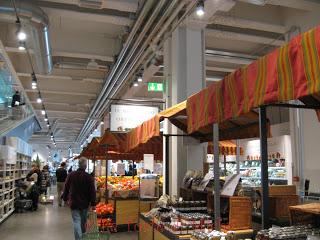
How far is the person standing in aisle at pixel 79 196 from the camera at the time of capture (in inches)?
264

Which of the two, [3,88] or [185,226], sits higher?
[3,88]

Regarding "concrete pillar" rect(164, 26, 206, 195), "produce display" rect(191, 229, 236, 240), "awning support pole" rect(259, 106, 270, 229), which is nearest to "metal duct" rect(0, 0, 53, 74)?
"concrete pillar" rect(164, 26, 206, 195)

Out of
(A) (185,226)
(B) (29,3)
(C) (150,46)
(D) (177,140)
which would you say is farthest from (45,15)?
(A) (185,226)

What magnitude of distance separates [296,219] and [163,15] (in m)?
4.47

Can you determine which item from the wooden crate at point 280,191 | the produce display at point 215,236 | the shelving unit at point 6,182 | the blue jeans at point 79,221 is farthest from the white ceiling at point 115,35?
the produce display at point 215,236

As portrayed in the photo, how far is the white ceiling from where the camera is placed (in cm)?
756

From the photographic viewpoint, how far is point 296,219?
3.43 m

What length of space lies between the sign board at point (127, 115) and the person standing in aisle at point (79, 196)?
3.81 metres

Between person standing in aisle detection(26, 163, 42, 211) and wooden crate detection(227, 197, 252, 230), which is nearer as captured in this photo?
wooden crate detection(227, 197, 252, 230)

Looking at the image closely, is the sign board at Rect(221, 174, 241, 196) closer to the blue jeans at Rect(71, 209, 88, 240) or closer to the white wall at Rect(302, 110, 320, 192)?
the white wall at Rect(302, 110, 320, 192)

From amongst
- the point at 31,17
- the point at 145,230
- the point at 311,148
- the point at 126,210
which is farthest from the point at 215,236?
the point at 126,210

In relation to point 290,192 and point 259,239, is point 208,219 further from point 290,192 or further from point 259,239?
point 259,239

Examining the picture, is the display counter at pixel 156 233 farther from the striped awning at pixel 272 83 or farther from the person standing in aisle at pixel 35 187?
the person standing in aisle at pixel 35 187

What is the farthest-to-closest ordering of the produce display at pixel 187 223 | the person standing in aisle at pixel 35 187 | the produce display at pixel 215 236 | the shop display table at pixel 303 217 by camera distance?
1. the person standing in aisle at pixel 35 187
2. the produce display at pixel 187 223
3. the produce display at pixel 215 236
4. the shop display table at pixel 303 217
